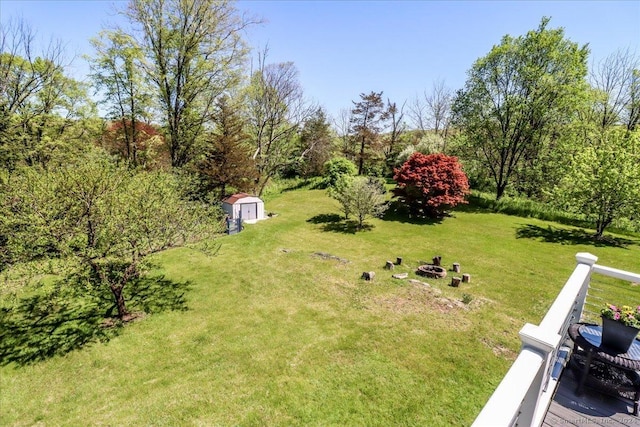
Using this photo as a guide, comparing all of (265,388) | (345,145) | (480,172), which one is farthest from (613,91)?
(265,388)

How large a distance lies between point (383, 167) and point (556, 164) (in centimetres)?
1727

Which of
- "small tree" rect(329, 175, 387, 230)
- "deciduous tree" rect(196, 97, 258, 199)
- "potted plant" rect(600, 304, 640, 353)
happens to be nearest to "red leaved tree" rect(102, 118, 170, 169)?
"deciduous tree" rect(196, 97, 258, 199)

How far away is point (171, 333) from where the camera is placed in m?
8.45

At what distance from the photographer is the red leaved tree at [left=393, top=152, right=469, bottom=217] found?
60.6ft

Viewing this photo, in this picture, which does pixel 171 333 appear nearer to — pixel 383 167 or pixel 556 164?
pixel 556 164

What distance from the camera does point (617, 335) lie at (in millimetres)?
3736

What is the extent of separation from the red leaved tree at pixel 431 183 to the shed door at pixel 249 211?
10.3 m

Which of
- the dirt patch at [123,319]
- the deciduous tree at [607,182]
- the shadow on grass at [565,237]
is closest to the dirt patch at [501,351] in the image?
the dirt patch at [123,319]

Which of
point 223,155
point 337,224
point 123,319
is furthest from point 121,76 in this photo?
point 337,224

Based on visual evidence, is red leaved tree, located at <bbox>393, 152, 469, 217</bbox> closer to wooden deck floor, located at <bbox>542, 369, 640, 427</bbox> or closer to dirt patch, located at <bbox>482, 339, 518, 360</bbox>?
dirt patch, located at <bbox>482, 339, 518, 360</bbox>

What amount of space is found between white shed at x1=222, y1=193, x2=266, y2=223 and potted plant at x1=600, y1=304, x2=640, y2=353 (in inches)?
706

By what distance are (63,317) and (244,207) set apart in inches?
444

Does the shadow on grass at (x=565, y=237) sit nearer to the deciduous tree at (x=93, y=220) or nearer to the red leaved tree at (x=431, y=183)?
the red leaved tree at (x=431, y=183)

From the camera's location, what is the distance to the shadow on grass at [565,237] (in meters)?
14.9
